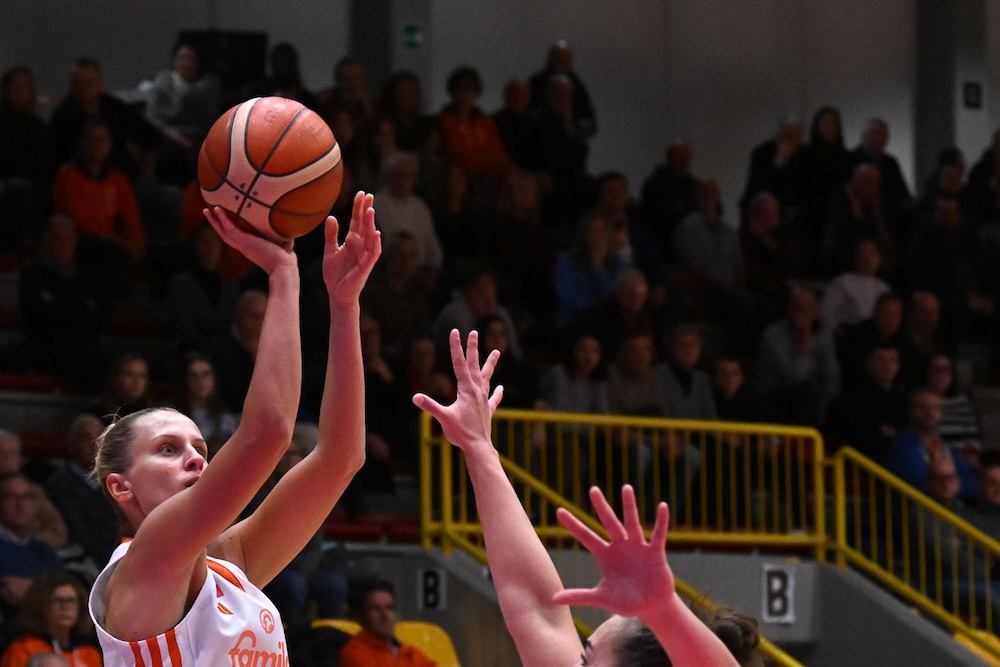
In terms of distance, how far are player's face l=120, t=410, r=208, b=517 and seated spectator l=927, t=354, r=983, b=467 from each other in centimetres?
782

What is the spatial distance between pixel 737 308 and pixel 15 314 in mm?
4499

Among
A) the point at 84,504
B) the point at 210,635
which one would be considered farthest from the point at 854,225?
the point at 210,635

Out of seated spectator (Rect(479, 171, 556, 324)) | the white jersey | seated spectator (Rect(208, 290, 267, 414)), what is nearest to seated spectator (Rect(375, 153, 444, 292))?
seated spectator (Rect(479, 171, 556, 324))

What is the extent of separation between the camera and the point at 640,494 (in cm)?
891

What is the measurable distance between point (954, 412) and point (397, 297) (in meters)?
3.53

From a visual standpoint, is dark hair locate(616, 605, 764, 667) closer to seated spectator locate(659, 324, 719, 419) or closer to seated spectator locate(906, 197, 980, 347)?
seated spectator locate(659, 324, 719, 419)

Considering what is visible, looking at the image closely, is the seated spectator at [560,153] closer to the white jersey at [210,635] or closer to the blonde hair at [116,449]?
the blonde hair at [116,449]

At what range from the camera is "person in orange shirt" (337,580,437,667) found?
6918 mm

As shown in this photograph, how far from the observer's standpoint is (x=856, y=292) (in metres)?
10.9

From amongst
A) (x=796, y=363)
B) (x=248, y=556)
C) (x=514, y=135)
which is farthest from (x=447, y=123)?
(x=248, y=556)

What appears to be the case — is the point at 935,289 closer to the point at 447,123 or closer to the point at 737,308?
the point at 737,308

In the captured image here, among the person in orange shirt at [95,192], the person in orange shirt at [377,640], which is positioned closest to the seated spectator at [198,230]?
the person in orange shirt at [95,192]

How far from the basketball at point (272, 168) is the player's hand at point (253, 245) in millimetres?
75

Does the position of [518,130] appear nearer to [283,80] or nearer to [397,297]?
[283,80]
